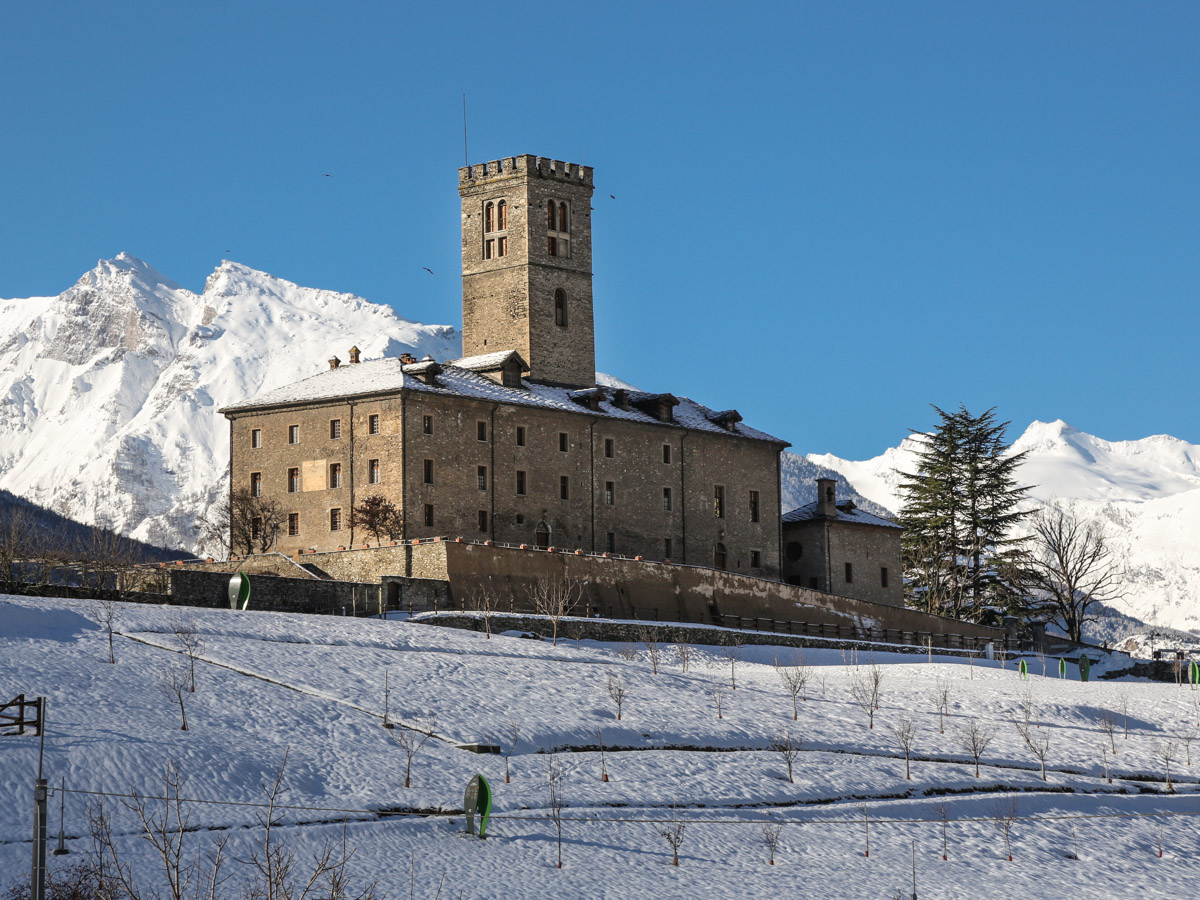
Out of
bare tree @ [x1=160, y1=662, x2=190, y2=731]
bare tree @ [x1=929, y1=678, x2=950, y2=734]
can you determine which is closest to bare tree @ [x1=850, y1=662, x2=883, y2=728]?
bare tree @ [x1=929, y1=678, x2=950, y2=734]

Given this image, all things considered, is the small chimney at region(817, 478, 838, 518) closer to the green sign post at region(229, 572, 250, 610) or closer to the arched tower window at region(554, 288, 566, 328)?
the arched tower window at region(554, 288, 566, 328)

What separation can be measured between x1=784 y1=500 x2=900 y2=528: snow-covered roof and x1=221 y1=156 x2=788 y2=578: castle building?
219cm

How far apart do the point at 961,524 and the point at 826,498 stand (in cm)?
1141

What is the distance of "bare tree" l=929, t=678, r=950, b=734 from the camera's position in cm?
4419

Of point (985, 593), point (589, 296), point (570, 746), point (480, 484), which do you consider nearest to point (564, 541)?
point (480, 484)

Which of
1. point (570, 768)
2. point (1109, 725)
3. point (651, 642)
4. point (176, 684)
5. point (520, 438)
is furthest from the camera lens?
point (520, 438)

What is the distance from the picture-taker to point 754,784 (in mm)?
35844

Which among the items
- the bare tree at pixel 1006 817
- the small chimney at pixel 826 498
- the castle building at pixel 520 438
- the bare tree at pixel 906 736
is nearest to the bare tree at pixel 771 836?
the bare tree at pixel 1006 817

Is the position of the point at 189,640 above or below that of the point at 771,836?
above

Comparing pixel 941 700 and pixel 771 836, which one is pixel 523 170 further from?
pixel 771 836

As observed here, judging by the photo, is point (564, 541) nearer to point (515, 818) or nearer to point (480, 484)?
point (480, 484)

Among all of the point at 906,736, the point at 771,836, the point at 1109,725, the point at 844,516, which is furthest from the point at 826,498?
the point at 771,836

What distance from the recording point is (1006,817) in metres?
35.8

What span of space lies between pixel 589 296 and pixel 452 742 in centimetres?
4514
